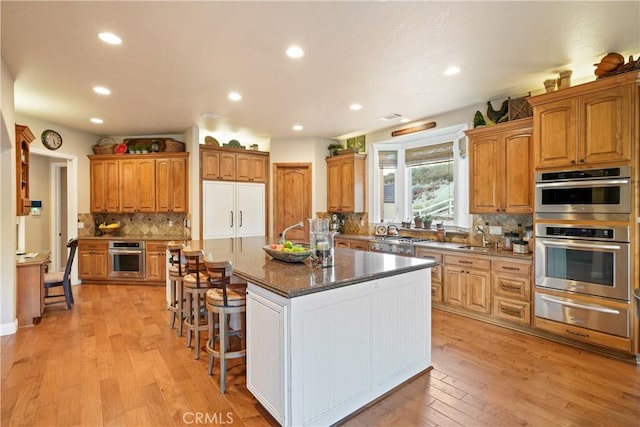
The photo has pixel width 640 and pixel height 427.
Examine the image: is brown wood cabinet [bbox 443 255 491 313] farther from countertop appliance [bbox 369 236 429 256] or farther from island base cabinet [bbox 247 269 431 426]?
island base cabinet [bbox 247 269 431 426]

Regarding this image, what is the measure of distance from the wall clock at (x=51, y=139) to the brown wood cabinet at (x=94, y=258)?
172 cm

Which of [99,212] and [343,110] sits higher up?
[343,110]

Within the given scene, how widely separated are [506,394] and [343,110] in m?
3.87

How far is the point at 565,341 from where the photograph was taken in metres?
3.28

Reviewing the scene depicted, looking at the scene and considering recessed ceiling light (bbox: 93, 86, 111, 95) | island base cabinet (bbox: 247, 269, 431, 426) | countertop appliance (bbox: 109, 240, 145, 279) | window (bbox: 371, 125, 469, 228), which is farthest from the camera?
countertop appliance (bbox: 109, 240, 145, 279)

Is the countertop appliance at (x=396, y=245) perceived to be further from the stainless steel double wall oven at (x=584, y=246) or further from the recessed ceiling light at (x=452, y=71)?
the recessed ceiling light at (x=452, y=71)

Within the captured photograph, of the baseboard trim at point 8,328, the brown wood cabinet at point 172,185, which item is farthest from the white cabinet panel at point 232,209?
the baseboard trim at point 8,328

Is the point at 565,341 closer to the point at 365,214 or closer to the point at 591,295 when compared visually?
the point at 591,295

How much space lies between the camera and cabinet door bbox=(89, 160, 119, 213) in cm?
Result: 602

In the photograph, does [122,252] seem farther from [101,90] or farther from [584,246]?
[584,246]

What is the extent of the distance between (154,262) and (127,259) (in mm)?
509

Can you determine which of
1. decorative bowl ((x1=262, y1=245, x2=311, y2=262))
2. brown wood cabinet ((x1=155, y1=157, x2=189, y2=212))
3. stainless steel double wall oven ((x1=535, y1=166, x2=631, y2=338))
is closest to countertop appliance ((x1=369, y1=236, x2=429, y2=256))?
stainless steel double wall oven ((x1=535, y1=166, x2=631, y2=338))

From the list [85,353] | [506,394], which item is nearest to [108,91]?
[85,353]

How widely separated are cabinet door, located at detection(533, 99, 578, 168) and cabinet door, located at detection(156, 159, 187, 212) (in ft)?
18.0
